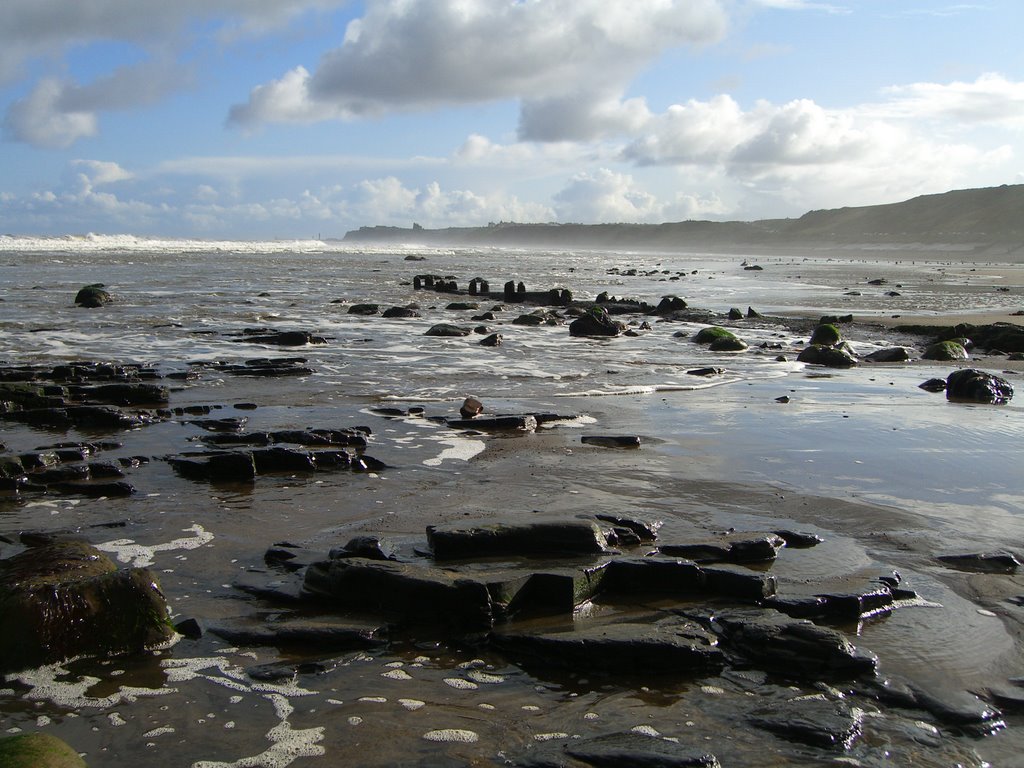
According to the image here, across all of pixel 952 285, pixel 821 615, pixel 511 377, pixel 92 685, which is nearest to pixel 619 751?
pixel 821 615

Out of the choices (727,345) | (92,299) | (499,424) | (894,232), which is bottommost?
(499,424)

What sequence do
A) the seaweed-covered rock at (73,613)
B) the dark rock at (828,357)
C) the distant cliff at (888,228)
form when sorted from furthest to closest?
the distant cliff at (888,228) < the dark rock at (828,357) < the seaweed-covered rock at (73,613)

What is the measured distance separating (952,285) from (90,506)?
39496 millimetres

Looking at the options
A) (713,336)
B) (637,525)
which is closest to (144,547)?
(637,525)

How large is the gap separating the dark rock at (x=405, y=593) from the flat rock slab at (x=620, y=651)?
0.97ft

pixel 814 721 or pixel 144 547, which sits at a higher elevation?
pixel 144 547

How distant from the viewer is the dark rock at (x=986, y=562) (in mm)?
5305

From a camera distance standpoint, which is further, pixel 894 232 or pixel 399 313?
pixel 894 232

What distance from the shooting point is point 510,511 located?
20.4 feet

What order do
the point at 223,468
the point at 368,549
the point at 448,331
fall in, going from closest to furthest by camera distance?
1. the point at 368,549
2. the point at 223,468
3. the point at 448,331

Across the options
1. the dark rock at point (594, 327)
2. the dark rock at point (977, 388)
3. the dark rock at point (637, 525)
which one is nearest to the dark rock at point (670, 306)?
the dark rock at point (594, 327)

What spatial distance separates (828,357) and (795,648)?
448 inches

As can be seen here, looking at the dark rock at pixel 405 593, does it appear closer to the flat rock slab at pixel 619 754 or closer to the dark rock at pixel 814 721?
the flat rock slab at pixel 619 754

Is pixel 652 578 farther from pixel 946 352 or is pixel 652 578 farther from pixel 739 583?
pixel 946 352
